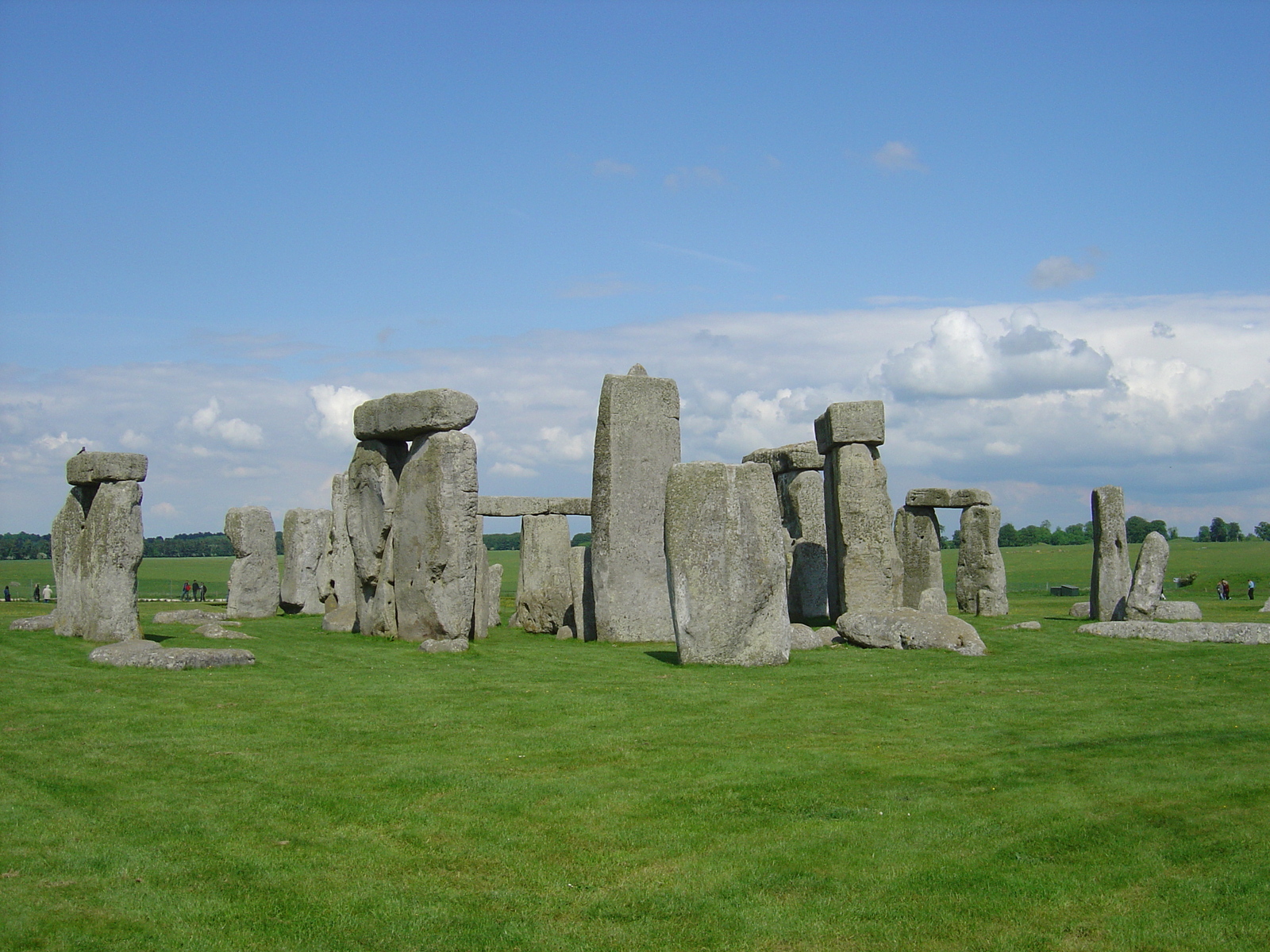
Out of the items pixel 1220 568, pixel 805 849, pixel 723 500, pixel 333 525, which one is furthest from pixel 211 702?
pixel 1220 568

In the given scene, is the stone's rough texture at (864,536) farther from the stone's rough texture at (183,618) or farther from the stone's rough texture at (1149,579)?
the stone's rough texture at (183,618)

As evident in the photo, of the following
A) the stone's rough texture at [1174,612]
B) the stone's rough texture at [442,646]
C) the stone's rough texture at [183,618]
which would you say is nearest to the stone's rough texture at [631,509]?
the stone's rough texture at [442,646]

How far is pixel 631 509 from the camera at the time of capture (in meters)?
16.8

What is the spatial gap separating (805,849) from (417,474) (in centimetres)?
1106

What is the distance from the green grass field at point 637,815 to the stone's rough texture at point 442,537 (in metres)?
4.37

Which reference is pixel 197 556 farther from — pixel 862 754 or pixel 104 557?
pixel 862 754

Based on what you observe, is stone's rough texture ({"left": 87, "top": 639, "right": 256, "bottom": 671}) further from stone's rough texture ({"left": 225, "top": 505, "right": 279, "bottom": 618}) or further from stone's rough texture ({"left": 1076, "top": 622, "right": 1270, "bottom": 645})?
stone's rough texture ({"left": 1076, "top": 622, "right": 1270, "bottom": 645})

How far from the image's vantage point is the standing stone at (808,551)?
1995cm

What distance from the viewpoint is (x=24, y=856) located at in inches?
218

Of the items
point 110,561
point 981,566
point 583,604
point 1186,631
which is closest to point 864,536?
point 583,604

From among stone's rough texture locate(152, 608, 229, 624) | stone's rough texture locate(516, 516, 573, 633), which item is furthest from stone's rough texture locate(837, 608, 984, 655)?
stone's rough texture locate(152, 608, 229, 624)

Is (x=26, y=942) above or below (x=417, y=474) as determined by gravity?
below

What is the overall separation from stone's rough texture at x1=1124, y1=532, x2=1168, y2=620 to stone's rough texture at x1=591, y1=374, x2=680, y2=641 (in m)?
7.74

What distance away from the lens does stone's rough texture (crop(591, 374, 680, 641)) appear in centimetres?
1669
